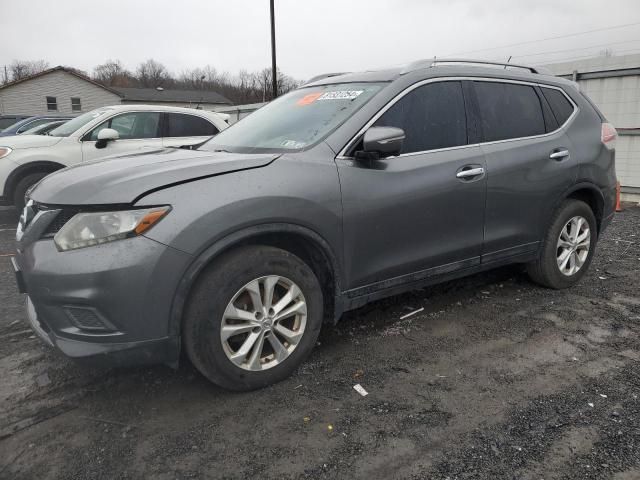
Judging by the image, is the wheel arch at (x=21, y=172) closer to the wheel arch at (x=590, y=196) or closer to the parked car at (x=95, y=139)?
the parked car at (x=95, y=139)

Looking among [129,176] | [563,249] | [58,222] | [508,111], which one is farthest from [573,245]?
[58,222]

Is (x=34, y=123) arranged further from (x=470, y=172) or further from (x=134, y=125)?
(x=470, y=172)

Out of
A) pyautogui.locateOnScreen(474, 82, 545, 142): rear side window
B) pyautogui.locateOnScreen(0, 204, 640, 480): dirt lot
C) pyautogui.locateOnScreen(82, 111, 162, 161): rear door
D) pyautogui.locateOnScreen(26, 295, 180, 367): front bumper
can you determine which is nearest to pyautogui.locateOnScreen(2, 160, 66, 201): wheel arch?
pyautogui.locateOnScreen(82, 111, 162, 161): rear door

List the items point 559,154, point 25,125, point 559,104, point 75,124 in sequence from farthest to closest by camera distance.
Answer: point 25,125, point 75,124, point 559,104, point 559,154

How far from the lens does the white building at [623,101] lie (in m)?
8.47

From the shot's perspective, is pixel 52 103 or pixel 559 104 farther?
pixel 52 103

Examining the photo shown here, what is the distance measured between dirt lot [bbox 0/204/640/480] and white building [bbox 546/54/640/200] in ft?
20.1

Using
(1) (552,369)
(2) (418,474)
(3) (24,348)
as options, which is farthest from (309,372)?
(3) (24,348)

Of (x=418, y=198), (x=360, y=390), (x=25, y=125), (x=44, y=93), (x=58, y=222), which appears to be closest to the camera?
(x=58, y=222)

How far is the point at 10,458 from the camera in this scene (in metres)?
2.22

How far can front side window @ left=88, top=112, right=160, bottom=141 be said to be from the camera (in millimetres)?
7637

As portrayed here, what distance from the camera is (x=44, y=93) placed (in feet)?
136

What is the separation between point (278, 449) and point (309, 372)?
72cm

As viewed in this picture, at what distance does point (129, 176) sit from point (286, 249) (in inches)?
35.9
